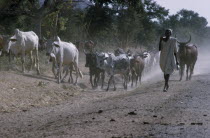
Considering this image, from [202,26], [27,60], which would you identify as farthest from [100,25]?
[202,26]

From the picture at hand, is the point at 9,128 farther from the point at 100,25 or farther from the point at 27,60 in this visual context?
the point at 100,25

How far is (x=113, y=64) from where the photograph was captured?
21.5 meters

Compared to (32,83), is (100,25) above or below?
above

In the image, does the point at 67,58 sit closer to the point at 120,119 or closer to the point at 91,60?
the point at 91,60

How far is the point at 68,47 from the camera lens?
21750mm

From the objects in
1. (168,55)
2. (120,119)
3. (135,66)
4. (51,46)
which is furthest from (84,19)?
(120,119)

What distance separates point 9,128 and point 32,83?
294 inches

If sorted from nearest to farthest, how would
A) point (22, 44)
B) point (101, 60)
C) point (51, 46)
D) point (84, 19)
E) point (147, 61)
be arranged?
point (51, 46)
point (101, 60)
point (22, 44)
point (147, 61)
point (84, 19)

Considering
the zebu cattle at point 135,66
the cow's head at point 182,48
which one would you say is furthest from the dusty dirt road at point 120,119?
the cow's head at point 182,48

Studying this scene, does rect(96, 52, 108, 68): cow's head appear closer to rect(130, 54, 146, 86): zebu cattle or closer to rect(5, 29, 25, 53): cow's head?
rect(130, 54, 146, 86): zebu cattle

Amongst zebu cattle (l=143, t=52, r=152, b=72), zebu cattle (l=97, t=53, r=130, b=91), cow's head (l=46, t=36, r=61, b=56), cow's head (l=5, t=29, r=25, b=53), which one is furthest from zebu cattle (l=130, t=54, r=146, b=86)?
zebu cattle (l=143, t=52, r=152, b=72)

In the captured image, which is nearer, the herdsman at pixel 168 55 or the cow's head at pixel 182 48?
the herdsman at pixel 168 55

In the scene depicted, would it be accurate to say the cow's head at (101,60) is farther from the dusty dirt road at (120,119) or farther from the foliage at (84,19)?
the foliage at (84,19)

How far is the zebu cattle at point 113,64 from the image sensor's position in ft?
69.0
